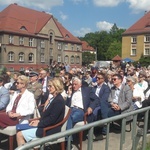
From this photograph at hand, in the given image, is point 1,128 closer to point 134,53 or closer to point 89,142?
point 89,142

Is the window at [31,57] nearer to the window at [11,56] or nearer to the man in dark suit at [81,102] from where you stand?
the window at [11,56]

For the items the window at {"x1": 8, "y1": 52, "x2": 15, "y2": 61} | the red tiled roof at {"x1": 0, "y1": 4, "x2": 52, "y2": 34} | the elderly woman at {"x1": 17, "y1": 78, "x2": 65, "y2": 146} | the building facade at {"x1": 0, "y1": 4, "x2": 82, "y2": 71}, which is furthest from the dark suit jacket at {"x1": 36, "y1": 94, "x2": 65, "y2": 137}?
the red tiled roof at {"x1": 0, "y1": 4, "x2": 52, "y2": 34}

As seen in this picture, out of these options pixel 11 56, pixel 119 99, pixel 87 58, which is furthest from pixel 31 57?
pixel 119 99

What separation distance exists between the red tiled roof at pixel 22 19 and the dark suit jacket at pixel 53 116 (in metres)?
51.8

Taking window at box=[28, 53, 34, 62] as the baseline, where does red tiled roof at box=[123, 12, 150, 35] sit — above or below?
above

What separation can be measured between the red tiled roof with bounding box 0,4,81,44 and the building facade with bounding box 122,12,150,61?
52.5 ft

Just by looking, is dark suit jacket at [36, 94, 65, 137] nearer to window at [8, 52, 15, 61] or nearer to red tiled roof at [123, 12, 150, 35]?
window at [8, 52, 15, 61]

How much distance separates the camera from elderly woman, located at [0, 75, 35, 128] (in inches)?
231

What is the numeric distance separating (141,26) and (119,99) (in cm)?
6659

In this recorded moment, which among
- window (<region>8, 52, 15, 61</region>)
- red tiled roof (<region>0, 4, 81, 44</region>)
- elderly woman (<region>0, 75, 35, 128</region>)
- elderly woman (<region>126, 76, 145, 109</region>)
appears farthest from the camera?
red tiled roof (<region>0, 4, 81, 44</region>)

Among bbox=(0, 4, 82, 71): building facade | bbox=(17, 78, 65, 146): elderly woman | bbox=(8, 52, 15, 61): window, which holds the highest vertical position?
bbox=(0, 4, 82, 71): building facade

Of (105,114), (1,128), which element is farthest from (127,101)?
(1,128)

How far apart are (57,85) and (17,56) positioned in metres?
52.0

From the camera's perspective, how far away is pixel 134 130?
4.45m
